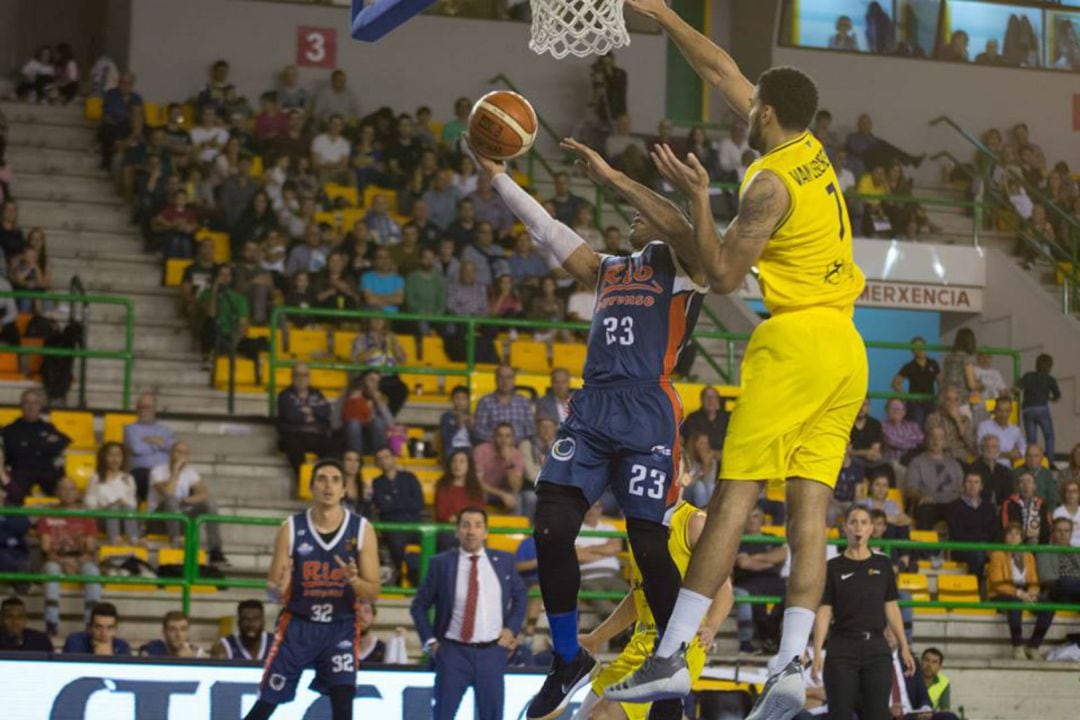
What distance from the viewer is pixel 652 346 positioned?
7.38m

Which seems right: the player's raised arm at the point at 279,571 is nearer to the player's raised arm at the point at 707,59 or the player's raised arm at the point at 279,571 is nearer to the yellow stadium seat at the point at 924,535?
the player's raised arm at the point at 707,59

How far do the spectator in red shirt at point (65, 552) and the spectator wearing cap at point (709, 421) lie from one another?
5.53 metres

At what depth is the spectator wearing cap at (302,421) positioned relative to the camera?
16.2m

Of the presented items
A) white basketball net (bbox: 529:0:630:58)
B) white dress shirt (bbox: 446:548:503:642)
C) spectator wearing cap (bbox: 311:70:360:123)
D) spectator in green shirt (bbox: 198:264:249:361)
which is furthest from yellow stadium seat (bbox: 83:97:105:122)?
white basketball net (bbox: 529:0:630:58)

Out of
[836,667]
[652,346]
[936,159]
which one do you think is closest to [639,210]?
[652,346]

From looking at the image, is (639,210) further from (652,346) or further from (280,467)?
(280,467)

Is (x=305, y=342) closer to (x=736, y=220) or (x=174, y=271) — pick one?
(x=174, y=271)

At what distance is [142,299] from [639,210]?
12314 mm

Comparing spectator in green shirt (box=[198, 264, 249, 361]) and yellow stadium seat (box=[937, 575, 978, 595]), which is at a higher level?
spectator in green shirt (box=[198, 264, 249, 361])

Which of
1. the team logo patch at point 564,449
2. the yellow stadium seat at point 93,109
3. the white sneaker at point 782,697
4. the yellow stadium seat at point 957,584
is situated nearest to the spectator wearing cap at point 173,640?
the team logo patch at point 564,449

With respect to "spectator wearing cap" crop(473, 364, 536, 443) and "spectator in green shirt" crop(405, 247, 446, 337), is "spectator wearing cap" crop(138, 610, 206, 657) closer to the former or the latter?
"spectator wearing cap" crop(473, 364, 536, 443)

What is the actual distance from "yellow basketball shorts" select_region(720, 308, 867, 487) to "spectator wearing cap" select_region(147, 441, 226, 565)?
28.7ft

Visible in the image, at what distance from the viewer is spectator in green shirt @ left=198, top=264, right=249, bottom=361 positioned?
56.3 feet

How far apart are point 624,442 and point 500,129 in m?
1.42
